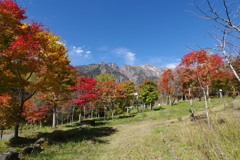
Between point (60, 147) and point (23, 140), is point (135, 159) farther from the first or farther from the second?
point (23, 140)

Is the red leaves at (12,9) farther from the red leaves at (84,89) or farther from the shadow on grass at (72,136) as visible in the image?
the red leaves at (84,89)

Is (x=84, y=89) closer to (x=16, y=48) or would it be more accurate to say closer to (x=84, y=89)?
(x=84, y=89)

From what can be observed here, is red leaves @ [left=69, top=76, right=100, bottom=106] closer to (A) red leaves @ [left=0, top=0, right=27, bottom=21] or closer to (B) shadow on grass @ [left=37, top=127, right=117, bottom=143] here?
(B) shadow on grass @ [left=37, top=127, right=117, bottom=143]

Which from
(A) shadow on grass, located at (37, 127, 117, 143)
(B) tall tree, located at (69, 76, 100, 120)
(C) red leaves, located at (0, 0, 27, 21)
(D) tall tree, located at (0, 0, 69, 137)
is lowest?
(A) shadow on grass, located at (37, 127, 117, 143)

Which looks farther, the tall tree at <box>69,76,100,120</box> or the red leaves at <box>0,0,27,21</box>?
the tall tree at <box>69,76,100,120</box>

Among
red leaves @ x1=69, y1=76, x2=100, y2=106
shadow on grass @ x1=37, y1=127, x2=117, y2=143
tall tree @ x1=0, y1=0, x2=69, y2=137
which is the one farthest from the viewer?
red leaves @ x1=69, y1=76, x2=100, y2=106

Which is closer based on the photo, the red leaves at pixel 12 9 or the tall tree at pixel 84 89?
the red leaves at pixel 12 9

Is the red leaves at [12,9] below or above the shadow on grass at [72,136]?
above

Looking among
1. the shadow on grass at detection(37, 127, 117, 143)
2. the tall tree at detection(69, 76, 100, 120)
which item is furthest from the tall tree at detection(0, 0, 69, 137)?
the tall tree at detection(69, 76, 100, 120)

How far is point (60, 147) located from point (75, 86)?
483 inches

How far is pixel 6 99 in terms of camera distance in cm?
915

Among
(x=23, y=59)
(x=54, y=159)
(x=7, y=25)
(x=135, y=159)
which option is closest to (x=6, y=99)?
(x=23, y=59)

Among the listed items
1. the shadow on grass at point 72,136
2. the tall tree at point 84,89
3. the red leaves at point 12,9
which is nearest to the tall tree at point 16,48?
the red leaves at point 12,9

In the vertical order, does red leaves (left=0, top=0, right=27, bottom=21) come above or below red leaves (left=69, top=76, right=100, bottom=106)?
above
